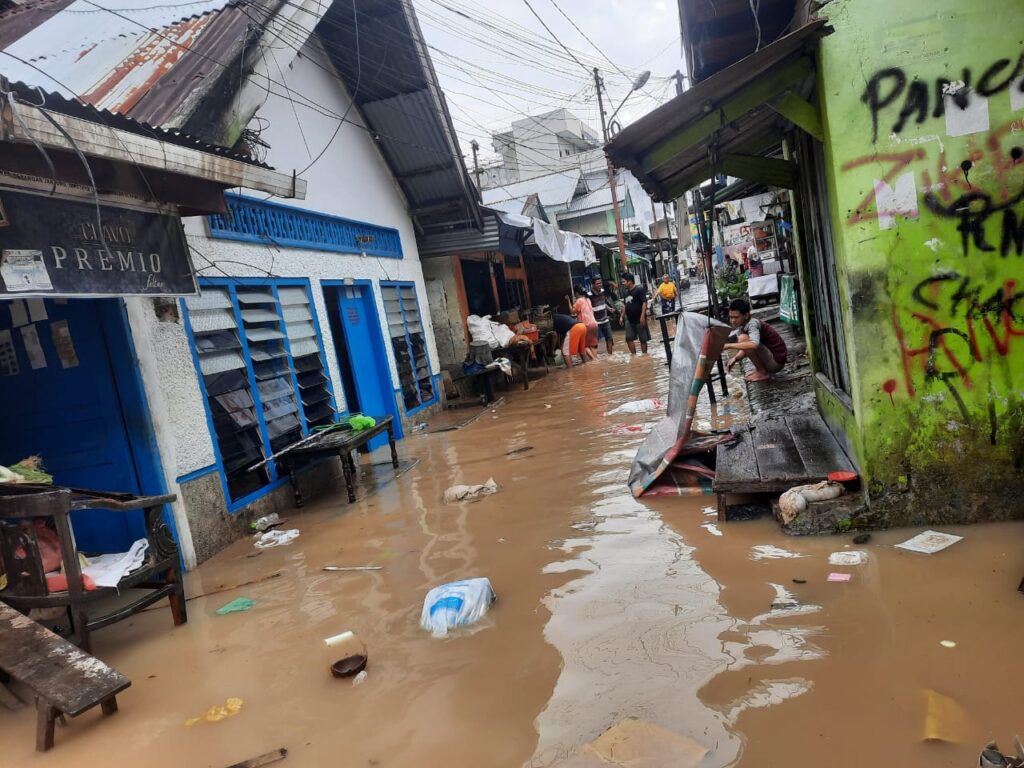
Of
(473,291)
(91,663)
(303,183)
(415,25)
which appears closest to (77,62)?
(303,183)

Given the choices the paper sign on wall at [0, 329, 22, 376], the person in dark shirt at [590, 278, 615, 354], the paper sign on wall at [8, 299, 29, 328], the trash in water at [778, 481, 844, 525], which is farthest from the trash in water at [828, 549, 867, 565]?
the person in dark shirt at [590, 278, 615, 354]

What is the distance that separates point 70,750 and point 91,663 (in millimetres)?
380

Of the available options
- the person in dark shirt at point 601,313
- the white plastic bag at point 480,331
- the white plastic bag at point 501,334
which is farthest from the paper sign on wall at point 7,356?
the person in dark shirt at point 601,313

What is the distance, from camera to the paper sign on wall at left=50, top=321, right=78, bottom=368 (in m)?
5.54

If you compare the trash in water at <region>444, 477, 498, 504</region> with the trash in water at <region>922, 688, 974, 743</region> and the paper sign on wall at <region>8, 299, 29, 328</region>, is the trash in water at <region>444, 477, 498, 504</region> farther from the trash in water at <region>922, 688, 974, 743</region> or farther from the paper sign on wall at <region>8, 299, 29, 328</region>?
the trash in water at <region>922, 688, 974, 743</region>

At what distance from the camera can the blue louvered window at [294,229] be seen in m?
7.19

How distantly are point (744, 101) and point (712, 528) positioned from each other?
113 inches

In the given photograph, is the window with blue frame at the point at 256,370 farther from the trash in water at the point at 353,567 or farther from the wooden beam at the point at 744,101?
the wooden beam at the point at 744,101

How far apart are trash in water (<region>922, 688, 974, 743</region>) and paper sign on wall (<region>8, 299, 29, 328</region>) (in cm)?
660

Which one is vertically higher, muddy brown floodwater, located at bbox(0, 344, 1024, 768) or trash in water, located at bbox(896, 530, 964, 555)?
muddy brown floodwater, located at bbox(0, 344, 1024, 768)

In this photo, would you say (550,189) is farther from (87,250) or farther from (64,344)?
(87,250)

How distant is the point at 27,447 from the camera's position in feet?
19.3

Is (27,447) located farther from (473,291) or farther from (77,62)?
(473,291)

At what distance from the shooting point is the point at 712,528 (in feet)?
16.0
